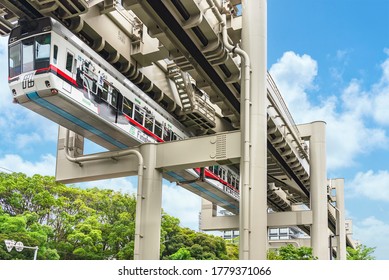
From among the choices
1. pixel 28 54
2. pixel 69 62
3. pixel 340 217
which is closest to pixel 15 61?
pixel 28 54

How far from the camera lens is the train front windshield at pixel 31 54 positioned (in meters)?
16.5

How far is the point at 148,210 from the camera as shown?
1806cm

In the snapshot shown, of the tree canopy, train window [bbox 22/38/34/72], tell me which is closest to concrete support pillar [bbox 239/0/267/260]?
train window [bbox 22/38/34/72]

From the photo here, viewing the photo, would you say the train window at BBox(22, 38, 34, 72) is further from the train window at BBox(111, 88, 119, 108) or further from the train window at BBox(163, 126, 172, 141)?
the train window at BBox(163, 126, 172, 141)

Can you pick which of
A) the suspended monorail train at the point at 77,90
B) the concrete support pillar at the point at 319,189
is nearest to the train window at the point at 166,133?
the suspended monorail train at the point at 77,90

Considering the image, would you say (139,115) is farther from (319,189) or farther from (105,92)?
(319,189)

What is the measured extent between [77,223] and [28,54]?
2879 cm

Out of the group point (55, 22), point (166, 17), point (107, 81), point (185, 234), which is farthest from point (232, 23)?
point (185, 234)

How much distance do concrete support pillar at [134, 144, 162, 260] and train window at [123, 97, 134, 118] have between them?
203 centimetres

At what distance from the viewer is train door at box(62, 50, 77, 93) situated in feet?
55.5

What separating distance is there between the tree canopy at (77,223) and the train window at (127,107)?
64.1 ft

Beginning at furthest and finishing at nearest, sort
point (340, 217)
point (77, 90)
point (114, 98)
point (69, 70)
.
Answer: point (340, 217), point (114, 98), point (77, 90), point (69, 70)

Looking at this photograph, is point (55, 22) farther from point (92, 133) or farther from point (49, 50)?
point (92, 133)

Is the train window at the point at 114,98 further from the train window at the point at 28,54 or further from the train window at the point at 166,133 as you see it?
the train window at the point at 166,133
